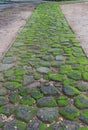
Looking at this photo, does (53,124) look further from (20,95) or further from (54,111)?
(20,95)

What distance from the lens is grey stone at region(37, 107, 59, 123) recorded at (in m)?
2.79

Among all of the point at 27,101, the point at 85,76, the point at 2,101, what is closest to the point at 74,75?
the point at 85,76

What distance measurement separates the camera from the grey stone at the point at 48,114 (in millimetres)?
2787

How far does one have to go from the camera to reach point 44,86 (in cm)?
356

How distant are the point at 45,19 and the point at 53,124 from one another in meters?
6.61

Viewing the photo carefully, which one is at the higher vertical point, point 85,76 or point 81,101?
point 81,101

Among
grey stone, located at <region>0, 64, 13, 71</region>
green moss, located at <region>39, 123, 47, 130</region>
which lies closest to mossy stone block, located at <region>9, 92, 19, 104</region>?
green moss, located at <region>39, 123, 47, 130</region>

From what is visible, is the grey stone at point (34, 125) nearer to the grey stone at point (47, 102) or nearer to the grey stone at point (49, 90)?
the grey stone at point (47, 102)

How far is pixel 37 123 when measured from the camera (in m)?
2.72

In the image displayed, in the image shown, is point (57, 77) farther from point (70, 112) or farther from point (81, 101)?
point (70, 112)

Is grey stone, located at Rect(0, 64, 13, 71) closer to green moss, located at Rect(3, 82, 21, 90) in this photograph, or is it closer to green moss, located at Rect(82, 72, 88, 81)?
green moss, located at Rect(3, 82, 21, 90)

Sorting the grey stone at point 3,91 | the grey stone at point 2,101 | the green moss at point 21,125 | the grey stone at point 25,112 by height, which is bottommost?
the grey stone at point 3,91

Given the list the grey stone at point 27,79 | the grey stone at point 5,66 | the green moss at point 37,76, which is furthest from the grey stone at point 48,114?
the grey stone at point 5,66

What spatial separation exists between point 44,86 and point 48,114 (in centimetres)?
73
